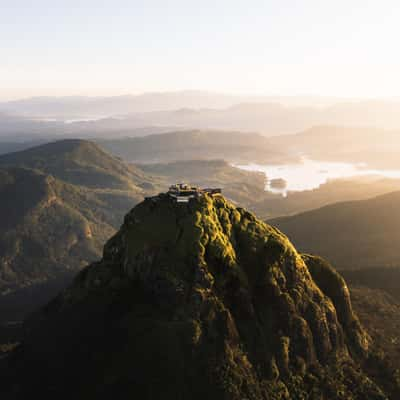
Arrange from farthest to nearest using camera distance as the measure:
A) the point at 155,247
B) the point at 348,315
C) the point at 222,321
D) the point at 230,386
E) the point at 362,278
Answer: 1. the point at 362,278
2. the point at 348,315
3. the point at 155,247
4. the point at 222,321
5. the point at 230,386

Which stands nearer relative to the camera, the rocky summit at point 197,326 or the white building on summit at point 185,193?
the rocky summit at point 197,326

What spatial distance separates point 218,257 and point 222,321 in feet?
42.7

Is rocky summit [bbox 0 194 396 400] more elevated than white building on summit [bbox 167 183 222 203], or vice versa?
white building on summit [bbox 167 183 222 203]

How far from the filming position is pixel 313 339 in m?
96.1

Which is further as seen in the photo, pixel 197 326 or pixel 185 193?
pixel 185 193

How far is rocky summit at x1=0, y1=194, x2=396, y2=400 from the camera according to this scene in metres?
83.6

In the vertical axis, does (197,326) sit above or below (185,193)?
below

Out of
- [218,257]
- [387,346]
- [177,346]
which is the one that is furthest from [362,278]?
[177,346]

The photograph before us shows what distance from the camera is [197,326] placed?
85.9 m

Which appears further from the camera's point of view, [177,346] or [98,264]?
[98,264]

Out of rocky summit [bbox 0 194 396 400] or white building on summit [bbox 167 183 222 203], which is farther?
white building on summit [bbox 167 183 222 203]

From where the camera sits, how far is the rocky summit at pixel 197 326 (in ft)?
274

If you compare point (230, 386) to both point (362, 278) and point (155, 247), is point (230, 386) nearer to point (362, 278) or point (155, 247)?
point (155, 247)

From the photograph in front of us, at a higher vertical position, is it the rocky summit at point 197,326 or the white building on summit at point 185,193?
the white building on summit at point 185,193
